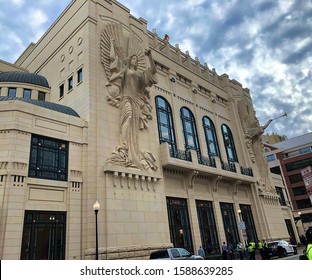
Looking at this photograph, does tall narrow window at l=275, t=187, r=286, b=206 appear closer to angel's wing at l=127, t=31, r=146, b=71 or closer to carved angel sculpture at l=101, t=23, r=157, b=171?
carved angel sculpture at l=101, t=23, r=157, b=171

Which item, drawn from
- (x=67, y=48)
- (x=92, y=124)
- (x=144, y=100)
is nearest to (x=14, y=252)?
(x=92, y=124)

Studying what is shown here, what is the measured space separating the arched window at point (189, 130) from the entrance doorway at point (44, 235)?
→ 617 inches

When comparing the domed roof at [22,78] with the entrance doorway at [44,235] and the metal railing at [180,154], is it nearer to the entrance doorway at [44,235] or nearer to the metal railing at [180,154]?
the metal railing at [180,154]

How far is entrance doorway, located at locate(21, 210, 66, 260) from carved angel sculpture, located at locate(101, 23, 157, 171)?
19.7 feet

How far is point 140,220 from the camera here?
19594mm

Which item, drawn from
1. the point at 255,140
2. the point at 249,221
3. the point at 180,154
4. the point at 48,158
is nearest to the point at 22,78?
the point at 48,158

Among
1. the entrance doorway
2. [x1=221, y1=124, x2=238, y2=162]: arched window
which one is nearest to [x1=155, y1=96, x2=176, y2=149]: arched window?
[x1=221, y1=124, x2=238, y2=162]: arched window

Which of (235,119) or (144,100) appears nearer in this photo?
(144,100)

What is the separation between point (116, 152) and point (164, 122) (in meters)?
8.79

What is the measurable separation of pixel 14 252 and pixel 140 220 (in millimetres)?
8226

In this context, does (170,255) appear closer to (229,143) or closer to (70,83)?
(70,83)

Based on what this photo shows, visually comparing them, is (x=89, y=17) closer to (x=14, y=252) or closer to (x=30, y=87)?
(x=30, y=87)

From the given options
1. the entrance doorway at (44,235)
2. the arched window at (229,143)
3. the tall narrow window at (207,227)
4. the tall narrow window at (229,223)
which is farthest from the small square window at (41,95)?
the arched window at (229,143)

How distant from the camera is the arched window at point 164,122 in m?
26.8
